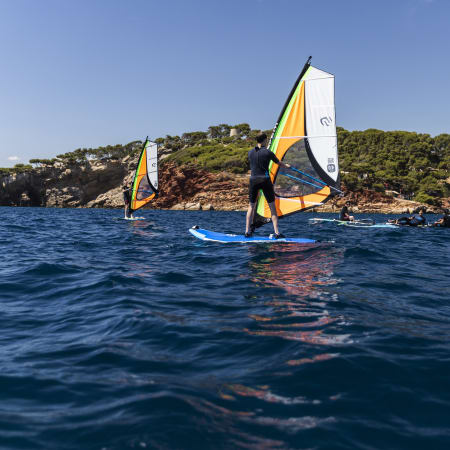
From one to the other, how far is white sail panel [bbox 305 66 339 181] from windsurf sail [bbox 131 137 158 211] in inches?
648

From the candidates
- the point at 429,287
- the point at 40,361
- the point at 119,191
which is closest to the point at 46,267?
the point at 40,361

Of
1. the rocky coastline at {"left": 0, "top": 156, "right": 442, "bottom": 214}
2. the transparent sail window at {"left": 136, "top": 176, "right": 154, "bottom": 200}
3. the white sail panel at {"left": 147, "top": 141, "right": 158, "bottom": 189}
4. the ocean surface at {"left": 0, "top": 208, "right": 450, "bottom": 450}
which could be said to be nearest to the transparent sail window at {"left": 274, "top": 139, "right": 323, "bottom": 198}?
the ocean surface at {"left": 0, "top": 208, "right": 450, "bottom": 450}

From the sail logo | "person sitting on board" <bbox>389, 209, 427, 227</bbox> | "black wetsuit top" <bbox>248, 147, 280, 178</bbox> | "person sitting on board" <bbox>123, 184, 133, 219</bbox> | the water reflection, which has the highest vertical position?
the sail logo

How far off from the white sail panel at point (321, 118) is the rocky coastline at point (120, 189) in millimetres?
55670

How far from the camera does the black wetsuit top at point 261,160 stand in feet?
33.9

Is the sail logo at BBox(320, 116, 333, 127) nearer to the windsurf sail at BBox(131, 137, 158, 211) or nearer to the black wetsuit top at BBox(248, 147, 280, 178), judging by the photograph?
the black wetsuit top at BBox(248, 147, 280, 178)

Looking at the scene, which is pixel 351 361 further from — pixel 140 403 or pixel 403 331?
pixel 140 403

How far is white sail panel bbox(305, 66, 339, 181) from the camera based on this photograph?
36.4 feet

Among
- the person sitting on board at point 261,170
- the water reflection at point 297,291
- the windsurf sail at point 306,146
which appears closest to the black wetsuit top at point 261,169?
the person sitting on board at point 261,170

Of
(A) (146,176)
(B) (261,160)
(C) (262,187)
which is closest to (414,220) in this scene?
(C) (262,187)

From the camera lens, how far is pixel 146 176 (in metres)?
26.6

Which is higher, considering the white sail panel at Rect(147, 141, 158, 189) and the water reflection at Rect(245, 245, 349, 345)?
the white sail panel at Rect(147, 141, 158, 189)

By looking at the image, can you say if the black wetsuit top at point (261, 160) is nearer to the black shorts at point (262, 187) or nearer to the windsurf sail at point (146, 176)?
the black shorts at point (262, 187)

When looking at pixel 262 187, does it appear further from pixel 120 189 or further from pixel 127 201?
pixel 120 189
